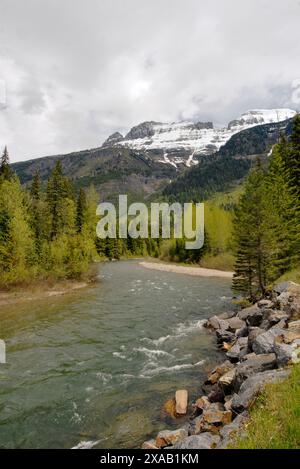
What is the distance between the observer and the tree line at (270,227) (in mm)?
34969

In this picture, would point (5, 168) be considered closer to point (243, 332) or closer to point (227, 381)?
point (243, 332)

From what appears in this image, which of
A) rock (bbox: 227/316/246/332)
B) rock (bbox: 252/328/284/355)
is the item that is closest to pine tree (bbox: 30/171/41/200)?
rock (bbox: 227/316/246/332)

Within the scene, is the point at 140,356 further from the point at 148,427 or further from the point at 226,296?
the point at 226,296

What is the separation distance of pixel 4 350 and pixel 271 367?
1777 cm

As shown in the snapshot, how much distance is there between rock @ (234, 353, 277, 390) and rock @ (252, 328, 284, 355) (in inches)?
37.0

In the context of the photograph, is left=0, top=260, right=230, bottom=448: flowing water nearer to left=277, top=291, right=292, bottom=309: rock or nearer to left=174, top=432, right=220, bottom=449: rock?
left=174, top=432, right=220, bottom=449: rock

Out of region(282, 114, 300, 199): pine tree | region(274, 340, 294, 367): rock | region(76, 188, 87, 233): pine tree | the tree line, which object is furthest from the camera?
region(76, 188, 87, 233): pine tree

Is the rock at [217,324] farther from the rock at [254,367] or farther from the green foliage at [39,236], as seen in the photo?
the green foliage at [39,236]

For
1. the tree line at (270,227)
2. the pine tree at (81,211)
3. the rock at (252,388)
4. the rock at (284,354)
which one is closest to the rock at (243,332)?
the rock at (284,354)

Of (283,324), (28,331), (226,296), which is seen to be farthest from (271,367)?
(226,296)

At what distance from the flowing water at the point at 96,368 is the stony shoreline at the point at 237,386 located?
50.1 inches

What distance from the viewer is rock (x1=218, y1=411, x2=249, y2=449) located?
8.39 metres

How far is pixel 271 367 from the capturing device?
41.7 feet

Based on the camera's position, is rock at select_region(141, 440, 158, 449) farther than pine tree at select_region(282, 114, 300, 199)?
No
